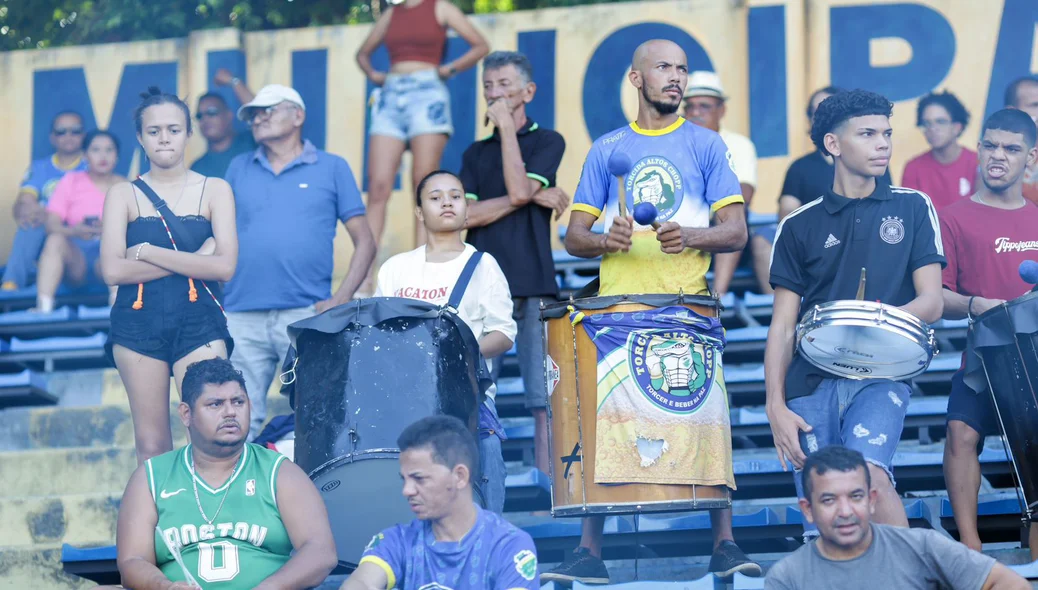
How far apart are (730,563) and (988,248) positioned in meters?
1.90

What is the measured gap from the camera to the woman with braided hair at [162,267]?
6211mm

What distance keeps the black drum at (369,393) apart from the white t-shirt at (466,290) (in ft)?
1.13

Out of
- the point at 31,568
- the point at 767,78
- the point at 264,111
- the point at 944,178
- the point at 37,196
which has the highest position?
the point at 767,78

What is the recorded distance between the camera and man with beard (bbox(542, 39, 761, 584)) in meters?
5.60

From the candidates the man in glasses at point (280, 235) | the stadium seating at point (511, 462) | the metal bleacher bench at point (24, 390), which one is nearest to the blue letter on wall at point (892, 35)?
the stadium seating at point (511, 462)

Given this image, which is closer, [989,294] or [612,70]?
[989,294]

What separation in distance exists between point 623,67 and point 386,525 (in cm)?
694

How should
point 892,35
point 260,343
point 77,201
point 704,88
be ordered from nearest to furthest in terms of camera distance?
point 260,343
point 704,88
point 77,201
point 892,35

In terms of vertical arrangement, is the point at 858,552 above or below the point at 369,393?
below

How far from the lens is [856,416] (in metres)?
5.23

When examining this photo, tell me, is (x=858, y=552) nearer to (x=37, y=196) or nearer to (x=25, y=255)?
(x=25, y=255)

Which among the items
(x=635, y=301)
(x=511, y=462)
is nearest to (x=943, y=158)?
(x=511, y=462)

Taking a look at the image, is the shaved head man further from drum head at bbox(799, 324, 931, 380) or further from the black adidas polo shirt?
drum head at bbox(799, 324, 931, 380)

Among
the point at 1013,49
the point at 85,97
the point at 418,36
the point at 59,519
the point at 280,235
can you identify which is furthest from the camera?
the point at 85,97
